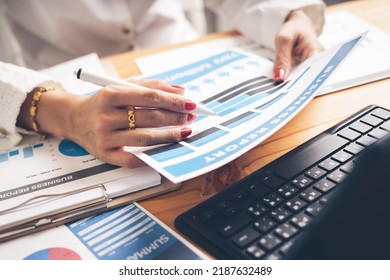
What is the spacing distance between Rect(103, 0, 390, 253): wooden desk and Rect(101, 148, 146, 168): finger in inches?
2.1

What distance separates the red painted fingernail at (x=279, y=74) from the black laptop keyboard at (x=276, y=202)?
15 centimetres

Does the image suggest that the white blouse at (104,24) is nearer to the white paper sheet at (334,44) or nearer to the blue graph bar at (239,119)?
the white paper sheet at (334,44)

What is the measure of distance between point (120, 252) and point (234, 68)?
40 centimetres

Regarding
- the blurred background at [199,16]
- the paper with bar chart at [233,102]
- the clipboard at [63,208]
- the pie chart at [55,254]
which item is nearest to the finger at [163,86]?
the paper with bar chart at [233,102]

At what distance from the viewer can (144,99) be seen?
19.7 inches

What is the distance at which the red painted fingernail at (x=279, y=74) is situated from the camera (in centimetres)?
62

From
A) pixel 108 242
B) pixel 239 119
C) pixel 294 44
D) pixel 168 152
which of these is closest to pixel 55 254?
pixel 108 242

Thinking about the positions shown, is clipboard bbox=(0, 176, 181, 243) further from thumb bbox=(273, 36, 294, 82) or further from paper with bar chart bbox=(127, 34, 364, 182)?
thumb bbox=(273, 36, 294, 82)

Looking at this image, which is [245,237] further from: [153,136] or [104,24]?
[104,24]

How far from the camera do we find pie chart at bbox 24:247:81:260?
39 centimetres

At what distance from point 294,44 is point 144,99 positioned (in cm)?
35

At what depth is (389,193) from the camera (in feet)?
0.80

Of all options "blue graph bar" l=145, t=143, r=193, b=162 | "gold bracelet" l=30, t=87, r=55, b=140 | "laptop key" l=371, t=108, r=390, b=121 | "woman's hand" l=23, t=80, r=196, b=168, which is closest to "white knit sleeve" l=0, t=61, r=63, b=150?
"gold bracelet" l=30, t=87, r=55, b=140

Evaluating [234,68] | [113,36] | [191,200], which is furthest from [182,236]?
[113,36]
